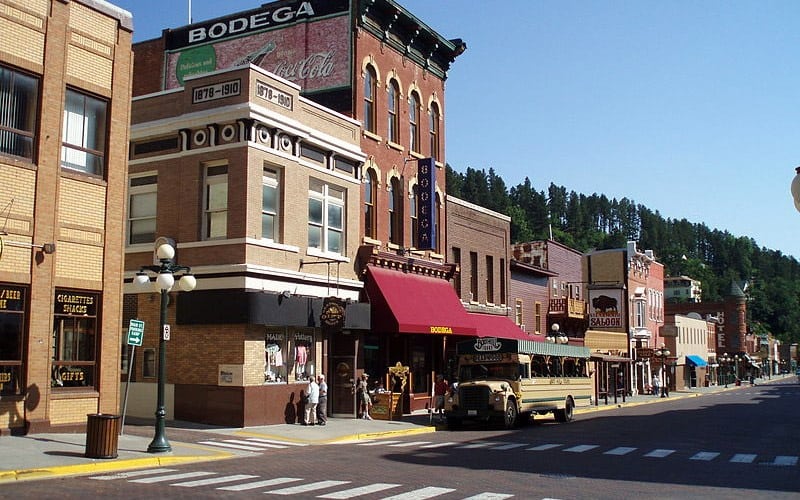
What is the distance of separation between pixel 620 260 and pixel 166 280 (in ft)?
173

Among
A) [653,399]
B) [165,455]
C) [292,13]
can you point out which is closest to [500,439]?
[165,455]

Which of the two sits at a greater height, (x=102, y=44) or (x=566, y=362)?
(x=102, y=44)

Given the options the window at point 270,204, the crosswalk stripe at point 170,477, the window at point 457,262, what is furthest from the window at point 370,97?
the crosswalk stripe at point 170,477

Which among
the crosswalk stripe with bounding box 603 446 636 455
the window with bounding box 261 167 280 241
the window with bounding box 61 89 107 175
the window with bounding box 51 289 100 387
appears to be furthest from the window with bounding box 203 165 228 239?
the crosswalk stripe with bounding box 603 446 636 455

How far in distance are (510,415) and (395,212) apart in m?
10.4

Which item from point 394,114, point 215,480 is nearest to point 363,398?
point 394,114

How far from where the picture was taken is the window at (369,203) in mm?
31922

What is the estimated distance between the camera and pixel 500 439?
23.3m

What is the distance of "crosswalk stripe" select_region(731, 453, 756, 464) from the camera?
61.1ft

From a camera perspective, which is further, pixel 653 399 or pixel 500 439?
pixel 653 399

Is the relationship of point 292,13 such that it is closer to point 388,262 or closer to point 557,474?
point 388,262

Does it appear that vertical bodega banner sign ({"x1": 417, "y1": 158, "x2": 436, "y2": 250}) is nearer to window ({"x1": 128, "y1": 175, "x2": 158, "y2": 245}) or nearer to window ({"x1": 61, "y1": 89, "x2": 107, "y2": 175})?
window ({"x1": 128, "y1": 175, "x2": 158, "y2": 245})

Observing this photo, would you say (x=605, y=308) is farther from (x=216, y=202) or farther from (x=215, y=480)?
(x=215, y=480)

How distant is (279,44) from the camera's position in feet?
108
